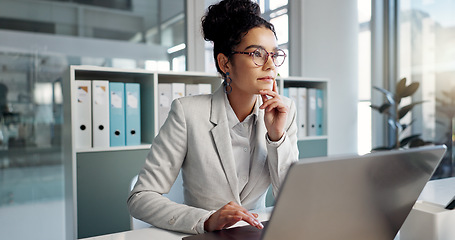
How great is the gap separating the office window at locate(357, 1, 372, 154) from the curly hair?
106 inches

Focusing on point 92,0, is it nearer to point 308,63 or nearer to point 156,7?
point 156,7

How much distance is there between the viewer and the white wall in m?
3.43

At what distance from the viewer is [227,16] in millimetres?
1337

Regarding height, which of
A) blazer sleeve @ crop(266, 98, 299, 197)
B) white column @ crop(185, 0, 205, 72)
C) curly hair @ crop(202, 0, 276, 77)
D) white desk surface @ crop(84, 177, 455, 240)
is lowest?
white desk surface @ crop(84, 177, 455, 240)

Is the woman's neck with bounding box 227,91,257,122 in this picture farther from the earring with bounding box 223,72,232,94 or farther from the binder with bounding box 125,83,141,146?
the binder with bounding box 125,83,141,146

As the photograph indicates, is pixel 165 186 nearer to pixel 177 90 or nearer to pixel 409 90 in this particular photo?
pixel 177 90

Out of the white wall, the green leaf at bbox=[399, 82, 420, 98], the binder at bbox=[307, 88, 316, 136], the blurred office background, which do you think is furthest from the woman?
the white wall

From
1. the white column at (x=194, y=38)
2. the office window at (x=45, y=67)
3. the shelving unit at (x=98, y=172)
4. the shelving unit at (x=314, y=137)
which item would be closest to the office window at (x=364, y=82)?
the shelving unit at (x=314, y=137)

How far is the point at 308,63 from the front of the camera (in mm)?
3438

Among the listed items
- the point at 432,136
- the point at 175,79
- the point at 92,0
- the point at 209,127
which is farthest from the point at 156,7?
the point at 432,136

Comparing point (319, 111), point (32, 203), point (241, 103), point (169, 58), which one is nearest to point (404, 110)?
point (319, 111)

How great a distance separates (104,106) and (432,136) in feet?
9.20

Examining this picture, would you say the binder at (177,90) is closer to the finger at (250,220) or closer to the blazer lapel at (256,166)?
the blazer lapel at (256,166)

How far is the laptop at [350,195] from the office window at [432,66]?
2.75m
